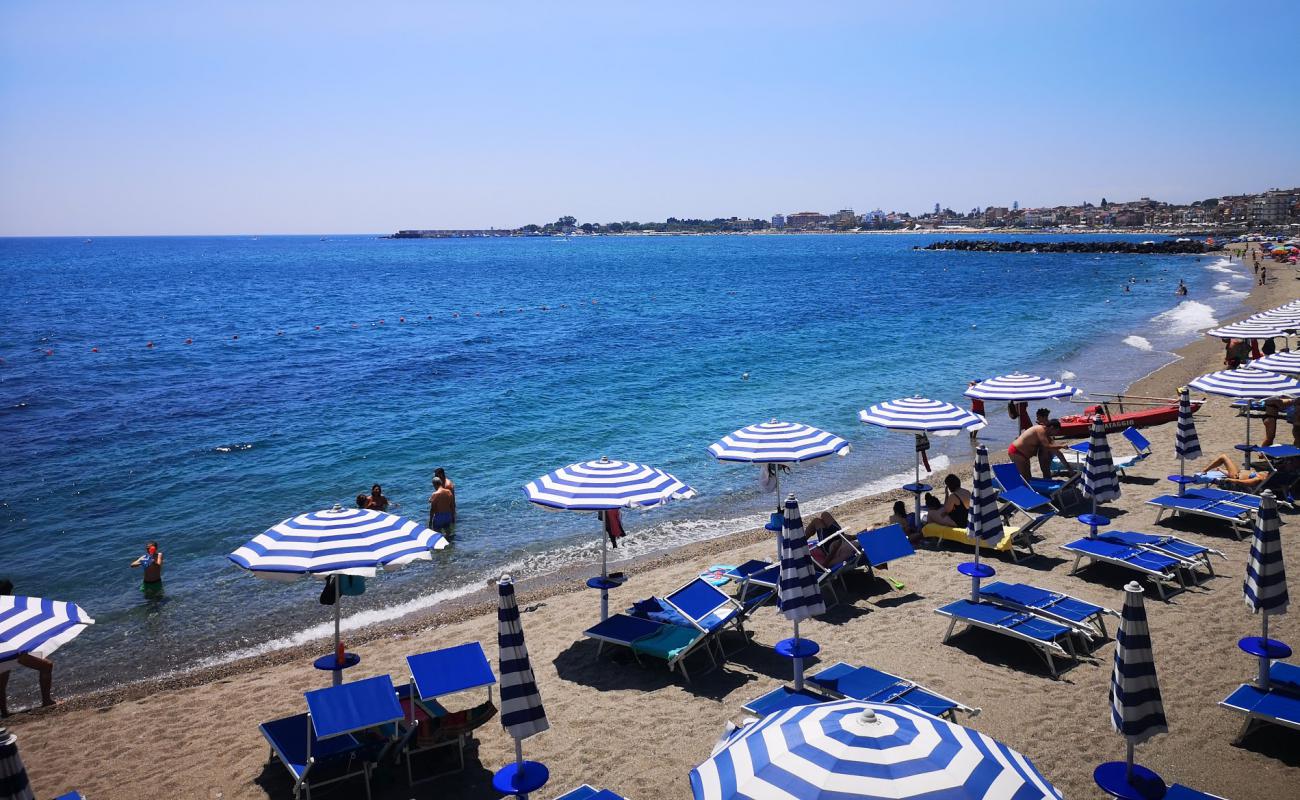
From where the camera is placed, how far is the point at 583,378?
34.5 m

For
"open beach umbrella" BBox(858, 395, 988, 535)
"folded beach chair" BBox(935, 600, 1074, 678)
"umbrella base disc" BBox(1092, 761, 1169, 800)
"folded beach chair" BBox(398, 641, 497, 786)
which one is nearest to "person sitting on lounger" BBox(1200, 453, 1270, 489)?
"open beach umbrella" BBox(858, 395, 988, 535)

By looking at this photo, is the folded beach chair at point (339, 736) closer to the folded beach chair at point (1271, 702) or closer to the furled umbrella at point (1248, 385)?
the folded beach chair at point (1271, 702)

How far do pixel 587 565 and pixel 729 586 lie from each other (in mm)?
3587

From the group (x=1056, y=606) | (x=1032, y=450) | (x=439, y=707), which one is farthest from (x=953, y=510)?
(x=439, y=707)

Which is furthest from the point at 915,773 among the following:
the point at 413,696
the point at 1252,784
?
the point at 413,696

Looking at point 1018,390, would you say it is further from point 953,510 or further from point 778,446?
point 778,446

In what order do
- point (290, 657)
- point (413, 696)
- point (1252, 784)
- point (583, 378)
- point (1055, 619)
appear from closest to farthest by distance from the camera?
point (1252, 784)
point (413, 696)
point (1055, 619)
point (290, 657)
point (583, 378)

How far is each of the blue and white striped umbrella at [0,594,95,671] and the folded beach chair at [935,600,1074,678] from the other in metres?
8.66

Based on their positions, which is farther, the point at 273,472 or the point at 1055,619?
the point at 273,472

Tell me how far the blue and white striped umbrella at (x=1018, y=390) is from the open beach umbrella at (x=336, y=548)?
1087 centimetres

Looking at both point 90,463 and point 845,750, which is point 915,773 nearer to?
point 845,750

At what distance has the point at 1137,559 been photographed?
1080 cm

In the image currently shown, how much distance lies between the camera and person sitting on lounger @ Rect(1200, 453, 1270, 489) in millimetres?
14367

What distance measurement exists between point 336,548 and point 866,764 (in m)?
5.53
